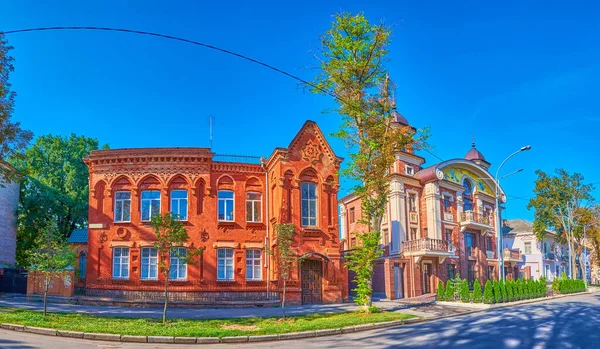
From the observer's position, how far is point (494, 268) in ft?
148

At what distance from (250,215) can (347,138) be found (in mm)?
9885

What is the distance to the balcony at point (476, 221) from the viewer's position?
134 feet

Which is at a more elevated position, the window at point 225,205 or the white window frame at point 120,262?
the window at point 225,205

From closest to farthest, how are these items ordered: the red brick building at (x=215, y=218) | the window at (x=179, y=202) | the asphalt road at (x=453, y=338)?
the asphalt road at (x=453, y=338)
the red brick building at (x=215, y=218)
the window at (x=179, y=202)

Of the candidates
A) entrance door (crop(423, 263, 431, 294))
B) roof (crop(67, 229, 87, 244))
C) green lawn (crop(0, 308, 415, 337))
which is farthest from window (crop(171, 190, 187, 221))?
entrance door (crop(423, 263, 431, 294))

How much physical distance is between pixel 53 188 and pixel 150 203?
12.6 meters

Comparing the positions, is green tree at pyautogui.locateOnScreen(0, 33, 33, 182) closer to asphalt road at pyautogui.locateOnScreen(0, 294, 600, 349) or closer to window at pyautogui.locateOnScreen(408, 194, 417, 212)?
asphalt road at pyautogui.locateOnScreen(0, 294, 600, 349)

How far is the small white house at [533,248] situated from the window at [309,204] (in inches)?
1415

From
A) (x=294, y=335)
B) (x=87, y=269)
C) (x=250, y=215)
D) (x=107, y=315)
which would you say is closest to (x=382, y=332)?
(x=294, y=335)

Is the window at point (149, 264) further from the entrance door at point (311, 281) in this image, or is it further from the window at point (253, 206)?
the entrance door at point (311, 281)

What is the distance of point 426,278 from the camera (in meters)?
36.7

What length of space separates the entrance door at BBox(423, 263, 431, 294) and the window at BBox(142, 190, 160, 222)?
788 inches

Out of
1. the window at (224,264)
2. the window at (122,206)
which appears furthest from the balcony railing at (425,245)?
the window at (122,206)

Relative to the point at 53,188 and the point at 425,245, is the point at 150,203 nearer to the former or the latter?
the point at 53,188
